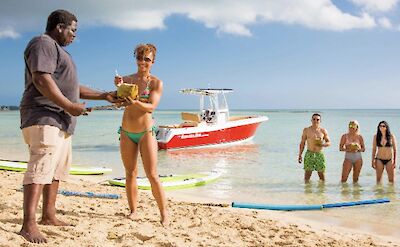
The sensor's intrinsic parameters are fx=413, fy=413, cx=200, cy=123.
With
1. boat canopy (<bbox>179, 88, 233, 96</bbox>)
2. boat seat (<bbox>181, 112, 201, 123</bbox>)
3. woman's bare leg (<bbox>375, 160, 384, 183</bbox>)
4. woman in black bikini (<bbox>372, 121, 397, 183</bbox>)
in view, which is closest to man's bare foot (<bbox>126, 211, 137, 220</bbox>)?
woman in black bikini (<bbox>372, 121, 397, 183</bbox>)

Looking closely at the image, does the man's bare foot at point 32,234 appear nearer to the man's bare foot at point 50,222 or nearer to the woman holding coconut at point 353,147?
the man's bare foot at point 50,222

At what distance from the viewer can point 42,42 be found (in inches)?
130

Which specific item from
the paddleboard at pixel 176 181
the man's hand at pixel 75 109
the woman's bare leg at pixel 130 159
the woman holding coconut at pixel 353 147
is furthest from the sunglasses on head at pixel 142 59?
the woman holding coconut at pixel 353 147

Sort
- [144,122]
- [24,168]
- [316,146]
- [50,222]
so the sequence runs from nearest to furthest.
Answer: [50,222] → [144,122] → [316,146] → [24,168]

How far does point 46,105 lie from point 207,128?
1697 centimetres

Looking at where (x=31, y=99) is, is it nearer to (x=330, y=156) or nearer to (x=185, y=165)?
(x=185, y=165)

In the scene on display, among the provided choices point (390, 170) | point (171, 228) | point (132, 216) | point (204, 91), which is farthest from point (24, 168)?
Result: point (204, 91)

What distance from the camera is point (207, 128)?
20312 mm

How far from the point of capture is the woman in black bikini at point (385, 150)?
9516 millimetres

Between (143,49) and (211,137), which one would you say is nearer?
(143,49)

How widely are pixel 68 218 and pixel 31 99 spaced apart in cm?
163

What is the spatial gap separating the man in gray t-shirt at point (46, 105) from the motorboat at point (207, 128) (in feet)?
49.3

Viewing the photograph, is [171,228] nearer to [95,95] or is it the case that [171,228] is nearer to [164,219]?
[164,219]

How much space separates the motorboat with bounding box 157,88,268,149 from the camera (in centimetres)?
1895
